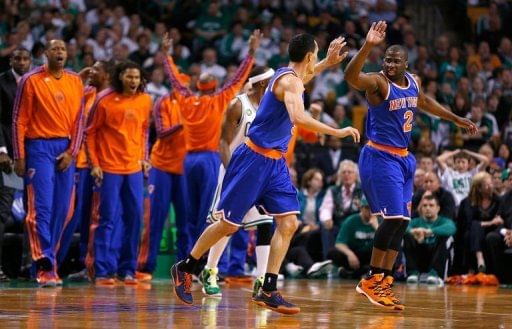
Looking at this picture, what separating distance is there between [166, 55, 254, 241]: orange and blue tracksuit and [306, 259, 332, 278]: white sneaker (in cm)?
244

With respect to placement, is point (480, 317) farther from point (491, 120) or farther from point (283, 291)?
point (491, 120)

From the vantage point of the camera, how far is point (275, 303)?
8672mm

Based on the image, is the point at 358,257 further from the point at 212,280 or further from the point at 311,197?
the point at 212,280

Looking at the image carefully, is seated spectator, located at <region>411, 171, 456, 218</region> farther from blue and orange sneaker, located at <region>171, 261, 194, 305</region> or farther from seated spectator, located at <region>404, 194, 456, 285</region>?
blue and orange sneaker, located at <region>171, 261, 194, 305</region>

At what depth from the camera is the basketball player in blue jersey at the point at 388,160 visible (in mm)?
9719

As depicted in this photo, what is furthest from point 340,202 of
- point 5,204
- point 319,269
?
point 5,204

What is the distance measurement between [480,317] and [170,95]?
6.25 metres

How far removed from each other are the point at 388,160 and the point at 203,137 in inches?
156

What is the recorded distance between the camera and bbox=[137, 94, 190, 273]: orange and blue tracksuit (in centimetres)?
1353

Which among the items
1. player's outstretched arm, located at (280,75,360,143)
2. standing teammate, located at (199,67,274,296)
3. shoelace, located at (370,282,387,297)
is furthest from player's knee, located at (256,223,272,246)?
player's outstretched arm, located at (280,75,360,143)

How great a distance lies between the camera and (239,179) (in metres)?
8.96

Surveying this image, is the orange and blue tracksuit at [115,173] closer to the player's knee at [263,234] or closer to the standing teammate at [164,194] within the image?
the standing teammate at [164,194]

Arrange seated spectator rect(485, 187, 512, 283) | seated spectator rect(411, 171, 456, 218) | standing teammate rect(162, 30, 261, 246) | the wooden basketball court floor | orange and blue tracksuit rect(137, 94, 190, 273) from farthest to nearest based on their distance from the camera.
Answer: seated spectator rect(411, 171, 456, 218), seated spectator rect(485, 187, 512, 283), orange and blue tracksuit rect(137, 94, 190, 273), standing teammate rect(162, 30, 261, 246), the wooden basketball court floor

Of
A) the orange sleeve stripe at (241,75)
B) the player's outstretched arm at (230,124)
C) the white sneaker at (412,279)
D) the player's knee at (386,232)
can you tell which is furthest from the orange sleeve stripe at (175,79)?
the player's knee at (386,232)
